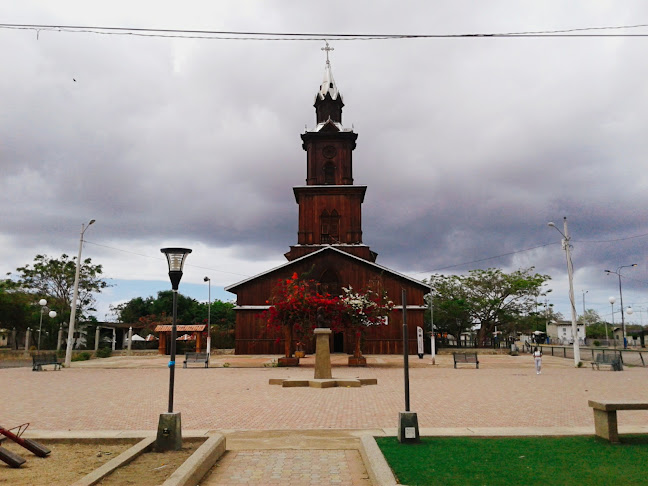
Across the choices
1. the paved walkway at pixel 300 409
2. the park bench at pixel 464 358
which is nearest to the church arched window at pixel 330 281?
the park bench at pixel 464 358

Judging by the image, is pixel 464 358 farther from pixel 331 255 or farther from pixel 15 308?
pixel 15 308

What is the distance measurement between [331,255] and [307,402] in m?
23.7

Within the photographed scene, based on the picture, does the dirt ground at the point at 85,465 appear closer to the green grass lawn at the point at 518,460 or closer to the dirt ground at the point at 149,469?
the dirt ground at the point at 149,469

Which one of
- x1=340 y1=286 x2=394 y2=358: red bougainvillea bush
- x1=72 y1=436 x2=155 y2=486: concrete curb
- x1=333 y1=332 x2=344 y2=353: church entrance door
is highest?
x1=340 y1=286 x2=394 y2=358: red bougainvillea bush

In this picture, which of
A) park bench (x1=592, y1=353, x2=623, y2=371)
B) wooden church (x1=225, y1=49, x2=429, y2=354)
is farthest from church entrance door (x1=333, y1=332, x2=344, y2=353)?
park bench (x1=592, y1=353, x2=623, y2=371)

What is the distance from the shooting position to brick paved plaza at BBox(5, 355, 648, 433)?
991 centimetres

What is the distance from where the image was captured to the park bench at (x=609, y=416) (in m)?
7.67

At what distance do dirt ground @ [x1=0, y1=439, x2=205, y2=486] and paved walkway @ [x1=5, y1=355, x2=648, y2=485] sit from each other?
0.46 metres

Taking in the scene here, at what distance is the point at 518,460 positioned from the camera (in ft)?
22.0

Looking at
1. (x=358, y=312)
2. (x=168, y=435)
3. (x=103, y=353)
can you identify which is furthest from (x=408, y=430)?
(x=103, y=353)

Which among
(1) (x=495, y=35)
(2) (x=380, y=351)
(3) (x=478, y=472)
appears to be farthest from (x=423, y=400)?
(2) (x=380, y=351)

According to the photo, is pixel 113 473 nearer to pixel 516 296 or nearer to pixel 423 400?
pixel 423 400

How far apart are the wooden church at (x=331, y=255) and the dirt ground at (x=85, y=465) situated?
21.8 meters

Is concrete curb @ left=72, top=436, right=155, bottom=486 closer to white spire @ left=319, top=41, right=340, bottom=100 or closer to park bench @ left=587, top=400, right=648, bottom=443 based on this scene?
park bench @ left=587, top=400, right=648, bottom=443
